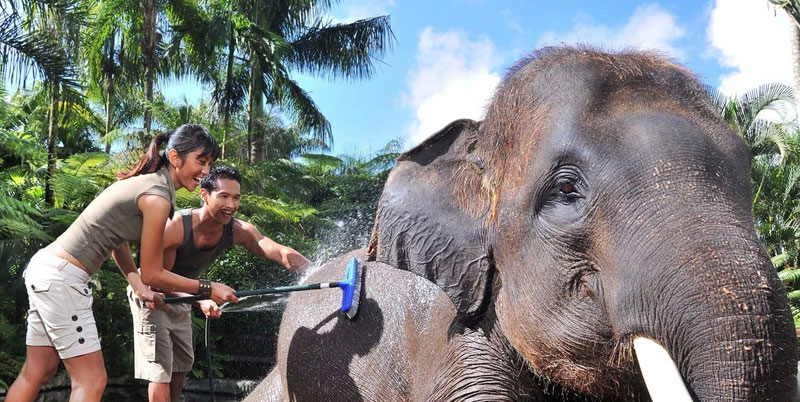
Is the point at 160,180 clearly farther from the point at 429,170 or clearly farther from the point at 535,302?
the point at 535,302

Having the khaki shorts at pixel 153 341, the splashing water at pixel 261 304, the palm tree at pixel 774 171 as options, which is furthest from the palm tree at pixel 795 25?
the khaki shorts at pixel 153 341

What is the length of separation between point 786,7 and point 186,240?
15971 mm

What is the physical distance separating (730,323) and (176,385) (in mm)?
3653

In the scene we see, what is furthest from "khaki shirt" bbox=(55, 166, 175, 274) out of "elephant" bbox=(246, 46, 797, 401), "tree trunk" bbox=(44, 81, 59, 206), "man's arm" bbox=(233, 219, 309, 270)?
"tree trunk" bbox=(44, 81, 59, 206)

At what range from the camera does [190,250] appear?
13.1 ft

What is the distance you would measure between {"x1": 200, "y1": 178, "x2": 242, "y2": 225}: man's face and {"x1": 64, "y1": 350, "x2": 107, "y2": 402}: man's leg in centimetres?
→ 92

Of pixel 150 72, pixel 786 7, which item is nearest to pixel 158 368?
pixel 150 72

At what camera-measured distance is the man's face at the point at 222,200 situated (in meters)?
3.86

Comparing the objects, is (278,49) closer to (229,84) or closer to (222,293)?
(229,84)

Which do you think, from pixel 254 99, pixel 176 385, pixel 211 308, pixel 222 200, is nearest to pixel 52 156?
pixel 176 385

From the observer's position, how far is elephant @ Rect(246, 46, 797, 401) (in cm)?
154

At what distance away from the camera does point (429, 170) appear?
240 cm

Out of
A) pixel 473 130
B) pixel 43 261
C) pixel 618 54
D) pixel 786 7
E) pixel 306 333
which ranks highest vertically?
pixel 786 7

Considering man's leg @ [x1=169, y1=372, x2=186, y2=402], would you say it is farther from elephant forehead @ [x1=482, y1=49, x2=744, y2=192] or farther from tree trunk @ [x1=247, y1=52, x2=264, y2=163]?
tree trunk @ [x1=247, y1=52, x2=264, y2=163]
